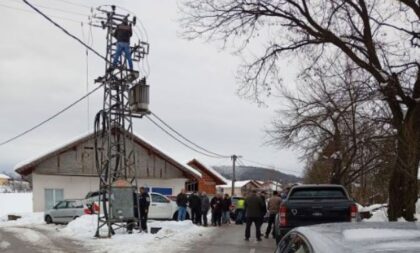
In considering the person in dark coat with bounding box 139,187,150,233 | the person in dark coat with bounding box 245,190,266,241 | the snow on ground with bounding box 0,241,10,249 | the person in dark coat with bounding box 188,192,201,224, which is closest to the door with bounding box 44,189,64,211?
the person in dark coat with bounding box 188,192,201,224

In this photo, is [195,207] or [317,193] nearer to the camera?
[317,193]

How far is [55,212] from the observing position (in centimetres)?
3020

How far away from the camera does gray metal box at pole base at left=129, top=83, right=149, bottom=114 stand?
20078 mm

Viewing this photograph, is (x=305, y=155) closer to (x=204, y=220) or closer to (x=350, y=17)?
(x=204, y=220)

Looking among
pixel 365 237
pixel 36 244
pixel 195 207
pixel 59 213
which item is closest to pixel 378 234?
pixel 365 237

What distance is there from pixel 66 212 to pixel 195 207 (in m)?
7.26

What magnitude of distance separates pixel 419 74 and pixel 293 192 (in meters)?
4.62

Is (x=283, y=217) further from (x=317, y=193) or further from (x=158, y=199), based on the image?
(x=158, y=199)

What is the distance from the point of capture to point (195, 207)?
1044 inches

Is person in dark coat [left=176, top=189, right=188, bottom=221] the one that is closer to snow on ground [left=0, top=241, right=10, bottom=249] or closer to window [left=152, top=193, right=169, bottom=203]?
window [left=152, top=193, right=169, bottom=203]

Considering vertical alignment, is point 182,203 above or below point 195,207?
above

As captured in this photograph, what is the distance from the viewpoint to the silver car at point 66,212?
2964 cm

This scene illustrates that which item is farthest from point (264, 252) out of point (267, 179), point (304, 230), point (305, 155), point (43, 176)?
point (267, 179)

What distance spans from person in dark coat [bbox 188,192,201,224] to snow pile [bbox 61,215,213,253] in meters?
3.26
